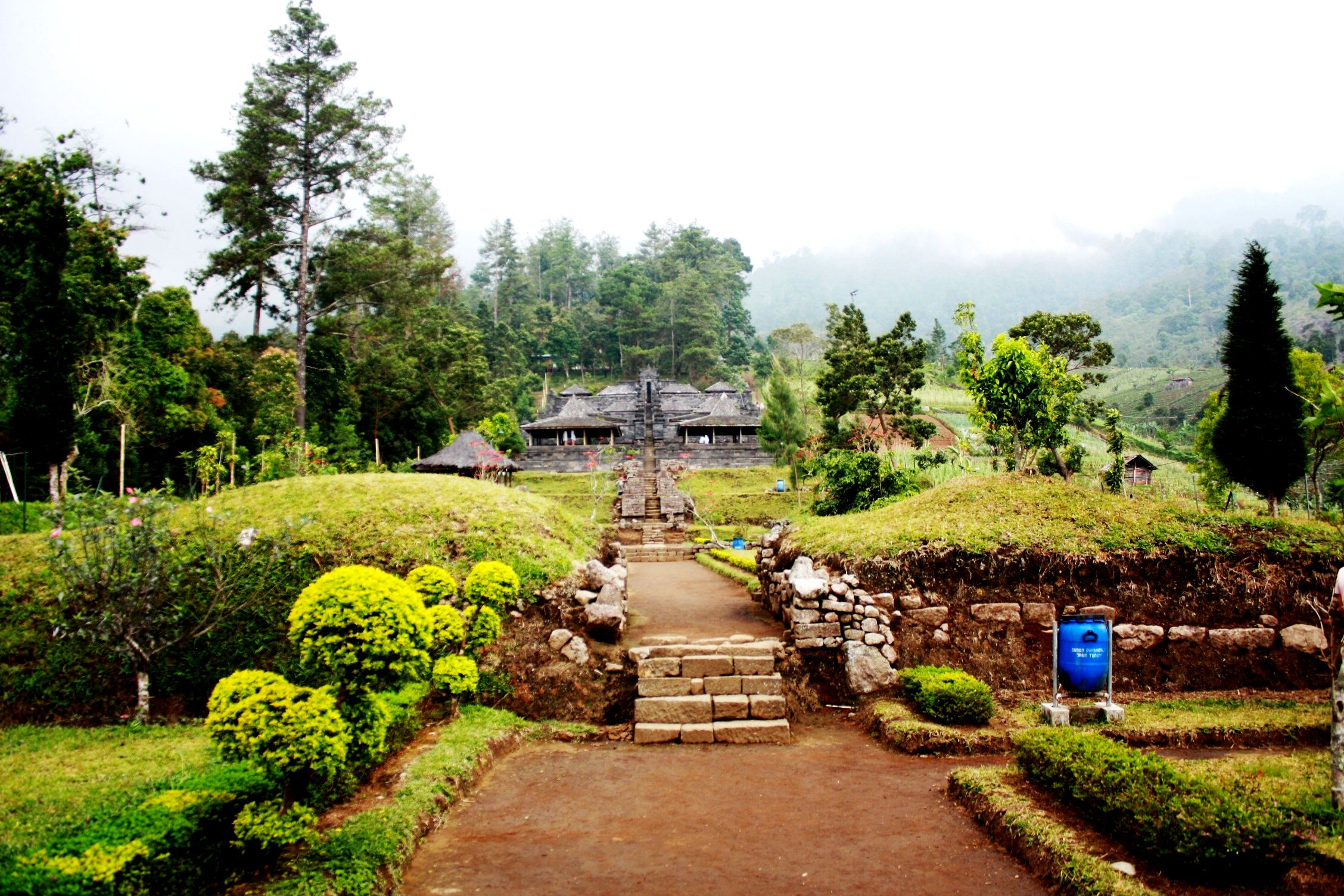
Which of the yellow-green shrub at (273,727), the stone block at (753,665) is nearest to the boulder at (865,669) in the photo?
the stone block at (753,665)

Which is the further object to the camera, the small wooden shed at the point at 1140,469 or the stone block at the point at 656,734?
the small wooden shed at the point at 1140,469

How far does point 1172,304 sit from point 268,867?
126339mm

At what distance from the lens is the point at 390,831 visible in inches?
164

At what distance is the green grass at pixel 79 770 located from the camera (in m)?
4.13

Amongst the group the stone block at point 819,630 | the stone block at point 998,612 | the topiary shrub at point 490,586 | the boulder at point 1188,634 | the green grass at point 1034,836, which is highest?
the topiary shrub at point 490,586

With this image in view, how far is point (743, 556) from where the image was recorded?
1588cm

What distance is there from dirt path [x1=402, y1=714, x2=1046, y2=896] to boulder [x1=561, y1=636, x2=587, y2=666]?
1181 mm

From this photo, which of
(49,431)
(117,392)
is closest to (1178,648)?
(49,431)

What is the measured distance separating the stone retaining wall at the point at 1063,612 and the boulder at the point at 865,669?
12 millimetres

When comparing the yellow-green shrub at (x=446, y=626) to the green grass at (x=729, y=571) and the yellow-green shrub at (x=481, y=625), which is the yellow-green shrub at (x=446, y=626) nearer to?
the yellow-green shrub at (x=481, y=625)

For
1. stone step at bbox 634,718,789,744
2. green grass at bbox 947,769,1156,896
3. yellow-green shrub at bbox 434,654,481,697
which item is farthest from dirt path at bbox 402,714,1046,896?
yellow-green shrub at bbox 434,654,481,697

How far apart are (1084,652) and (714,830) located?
13.0ft

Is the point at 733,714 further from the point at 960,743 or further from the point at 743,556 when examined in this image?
the point at 743,556

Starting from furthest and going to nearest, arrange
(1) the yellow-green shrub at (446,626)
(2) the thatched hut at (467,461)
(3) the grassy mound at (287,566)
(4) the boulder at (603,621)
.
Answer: (2) the thatched hut at (467,461) < (4) the boulder at (603,621) < (3) the grassy mound at (287,566) < (1) the yellow-green shrub at (446,626)
